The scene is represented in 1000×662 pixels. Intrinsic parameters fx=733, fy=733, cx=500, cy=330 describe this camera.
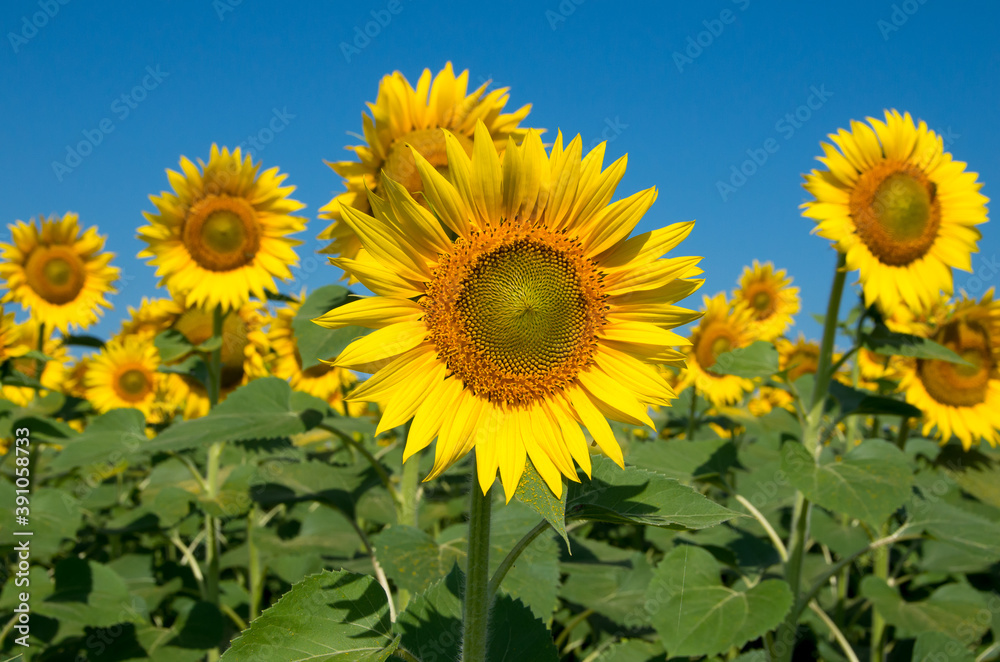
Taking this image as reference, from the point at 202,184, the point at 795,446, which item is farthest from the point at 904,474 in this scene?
the point at 202,184

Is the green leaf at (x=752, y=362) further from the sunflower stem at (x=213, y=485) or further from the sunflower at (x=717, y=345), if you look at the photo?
the sunflower at (x=717, y=345)

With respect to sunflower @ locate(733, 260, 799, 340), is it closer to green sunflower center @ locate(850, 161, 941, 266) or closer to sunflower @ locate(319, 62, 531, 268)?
green sunflower center @ locate(850, 161, 941, 266)

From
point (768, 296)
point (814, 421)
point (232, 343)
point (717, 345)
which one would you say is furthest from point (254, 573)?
point (768, 296)

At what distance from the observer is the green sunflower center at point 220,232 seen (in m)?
4.81

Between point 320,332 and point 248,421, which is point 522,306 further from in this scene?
point 248,421

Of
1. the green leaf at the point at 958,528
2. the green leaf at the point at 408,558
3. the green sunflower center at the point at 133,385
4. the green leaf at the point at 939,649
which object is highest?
the green sunflower center at the point at 133,385

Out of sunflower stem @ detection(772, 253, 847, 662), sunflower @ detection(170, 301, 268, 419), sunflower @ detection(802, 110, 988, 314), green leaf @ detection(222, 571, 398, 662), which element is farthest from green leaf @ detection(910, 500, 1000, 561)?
sunflower @ detection(170, 301, 268, 419)

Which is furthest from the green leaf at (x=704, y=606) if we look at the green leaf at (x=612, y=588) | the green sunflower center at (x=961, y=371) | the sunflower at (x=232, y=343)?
the sunflower at (x=232, y=343)

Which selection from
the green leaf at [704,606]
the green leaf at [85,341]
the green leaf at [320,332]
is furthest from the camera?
the green leaf at [85,341]

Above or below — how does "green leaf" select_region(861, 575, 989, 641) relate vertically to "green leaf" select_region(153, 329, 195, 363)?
below

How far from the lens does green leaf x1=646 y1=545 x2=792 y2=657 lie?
2896 mm

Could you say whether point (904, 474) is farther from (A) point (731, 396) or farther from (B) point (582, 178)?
(A) point (731, 396)

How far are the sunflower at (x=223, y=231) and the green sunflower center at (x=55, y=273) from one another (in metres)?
2.55

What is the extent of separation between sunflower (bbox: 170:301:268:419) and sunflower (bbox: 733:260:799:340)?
5512mm
